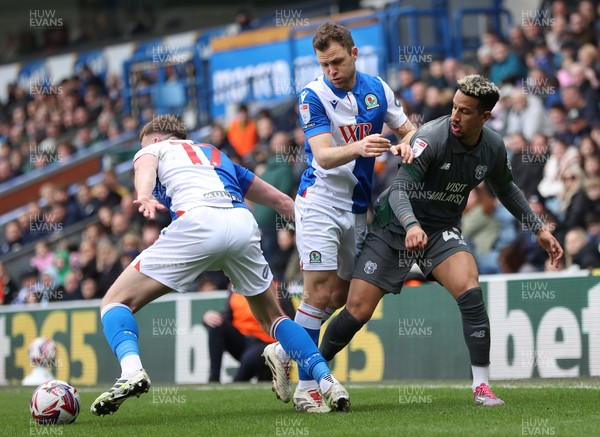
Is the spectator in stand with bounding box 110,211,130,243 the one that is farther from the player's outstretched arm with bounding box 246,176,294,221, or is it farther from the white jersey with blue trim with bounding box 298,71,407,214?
the white jersey with blue trim with bounding box 298,71,407,214

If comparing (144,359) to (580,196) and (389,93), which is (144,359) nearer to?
(580,196)

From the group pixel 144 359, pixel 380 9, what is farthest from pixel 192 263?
pixel 380 9

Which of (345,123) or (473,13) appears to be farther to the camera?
(473,13)

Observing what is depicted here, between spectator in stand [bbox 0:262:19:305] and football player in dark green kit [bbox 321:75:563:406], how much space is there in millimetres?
11744

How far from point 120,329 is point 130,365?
32 centimetres

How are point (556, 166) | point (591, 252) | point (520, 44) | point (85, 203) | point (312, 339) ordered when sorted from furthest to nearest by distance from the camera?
1. point (85, 203)
2. point (520, 44)
3. point (556, 166)
4. point (591, 252)
5. point (312, 339)

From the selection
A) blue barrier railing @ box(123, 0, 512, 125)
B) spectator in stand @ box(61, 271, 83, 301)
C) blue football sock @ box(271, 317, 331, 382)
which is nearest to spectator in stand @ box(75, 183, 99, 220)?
spectator in stand @ box(61, 271, 83, 301)

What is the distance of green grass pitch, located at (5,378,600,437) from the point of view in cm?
619

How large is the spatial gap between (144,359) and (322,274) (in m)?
7.03

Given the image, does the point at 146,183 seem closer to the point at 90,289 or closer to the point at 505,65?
the point at 505,65

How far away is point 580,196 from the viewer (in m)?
12.0

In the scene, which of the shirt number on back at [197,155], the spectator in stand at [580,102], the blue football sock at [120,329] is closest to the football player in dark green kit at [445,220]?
the shirt number on back at [197,155]

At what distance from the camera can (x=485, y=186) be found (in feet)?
44.7

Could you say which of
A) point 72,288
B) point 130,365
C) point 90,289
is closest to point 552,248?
point 130,365
